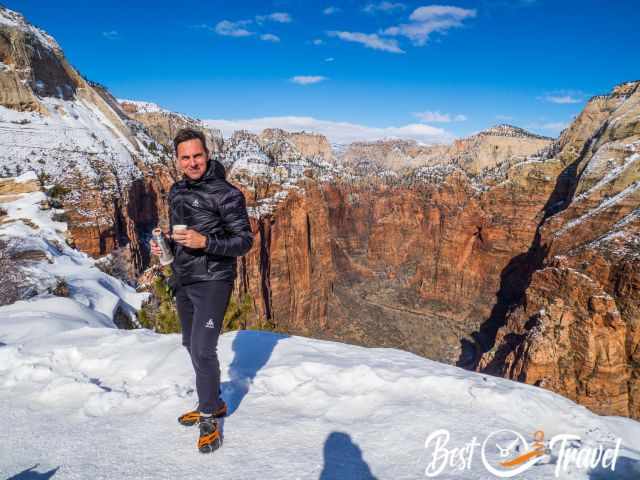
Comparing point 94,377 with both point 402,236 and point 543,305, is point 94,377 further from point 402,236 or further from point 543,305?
point 402,236

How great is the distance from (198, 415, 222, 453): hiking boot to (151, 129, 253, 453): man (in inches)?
1.0

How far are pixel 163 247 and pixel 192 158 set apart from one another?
0.95 m

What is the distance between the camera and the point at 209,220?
3645 millimetres

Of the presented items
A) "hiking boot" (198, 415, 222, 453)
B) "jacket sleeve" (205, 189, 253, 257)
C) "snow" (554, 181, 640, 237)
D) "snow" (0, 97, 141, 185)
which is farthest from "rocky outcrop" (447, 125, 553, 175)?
"hiking boot" (198, 415, 222, 453)

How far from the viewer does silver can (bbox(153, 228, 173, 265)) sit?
3504mm

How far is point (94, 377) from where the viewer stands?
496cm

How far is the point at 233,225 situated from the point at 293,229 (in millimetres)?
47261

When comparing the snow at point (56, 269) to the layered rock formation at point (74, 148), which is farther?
the layered rock formation at point (74, 148)

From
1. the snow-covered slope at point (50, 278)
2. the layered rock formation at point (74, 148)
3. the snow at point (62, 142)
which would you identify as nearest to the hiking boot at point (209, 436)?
the snow-covered slope at point (50, 278)

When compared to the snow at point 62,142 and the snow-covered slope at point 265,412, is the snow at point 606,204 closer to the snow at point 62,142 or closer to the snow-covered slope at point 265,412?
the snow-covered slope at point 265,412

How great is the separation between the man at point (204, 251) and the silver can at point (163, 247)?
0.11 metres

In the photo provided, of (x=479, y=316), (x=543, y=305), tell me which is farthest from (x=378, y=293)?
(x=543, y=305)

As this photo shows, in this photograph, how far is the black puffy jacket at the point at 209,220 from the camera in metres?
3.60

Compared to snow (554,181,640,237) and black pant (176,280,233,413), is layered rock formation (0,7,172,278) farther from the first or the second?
snow (554,181,640,237)
